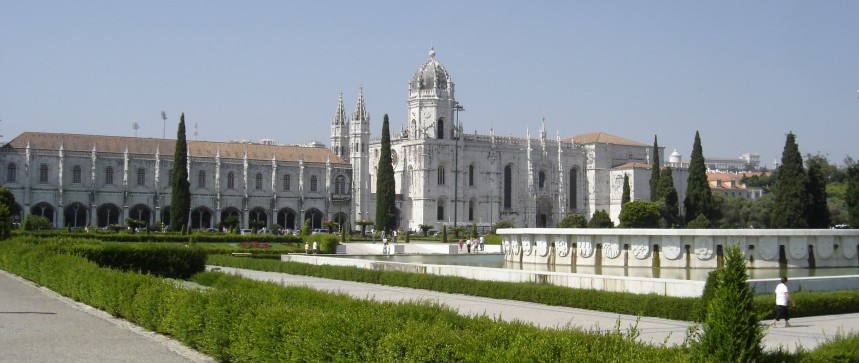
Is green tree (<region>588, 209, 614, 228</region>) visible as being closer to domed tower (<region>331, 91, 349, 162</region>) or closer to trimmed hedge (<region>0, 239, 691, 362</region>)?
domed tower (<region>331, 91, 349, 162</region>)

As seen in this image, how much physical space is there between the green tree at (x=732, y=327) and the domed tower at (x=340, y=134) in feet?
237

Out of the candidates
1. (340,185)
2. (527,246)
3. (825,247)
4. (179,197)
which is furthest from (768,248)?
(340,185)

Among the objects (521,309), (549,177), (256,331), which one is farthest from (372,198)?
(256,331)

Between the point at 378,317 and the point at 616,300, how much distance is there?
8.98 metres

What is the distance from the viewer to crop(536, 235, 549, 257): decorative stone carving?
30281mm

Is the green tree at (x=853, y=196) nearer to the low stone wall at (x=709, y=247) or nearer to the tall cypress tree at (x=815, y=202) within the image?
the tall cypress tree at (x=815, y=202)

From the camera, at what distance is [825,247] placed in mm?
26312

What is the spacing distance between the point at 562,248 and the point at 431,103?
47.8 m

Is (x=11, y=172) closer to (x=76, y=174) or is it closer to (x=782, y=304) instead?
(x=76, y=174)

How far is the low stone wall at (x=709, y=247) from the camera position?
2577 cm

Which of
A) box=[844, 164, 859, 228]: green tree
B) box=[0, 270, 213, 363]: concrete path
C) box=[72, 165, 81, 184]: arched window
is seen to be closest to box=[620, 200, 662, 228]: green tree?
box=[844, 164, 859, 228]: green tree

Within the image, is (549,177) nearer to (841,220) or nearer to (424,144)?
(424,144)

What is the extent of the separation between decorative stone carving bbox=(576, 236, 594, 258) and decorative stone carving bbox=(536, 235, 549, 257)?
60.0 inches

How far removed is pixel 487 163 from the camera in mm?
78375
